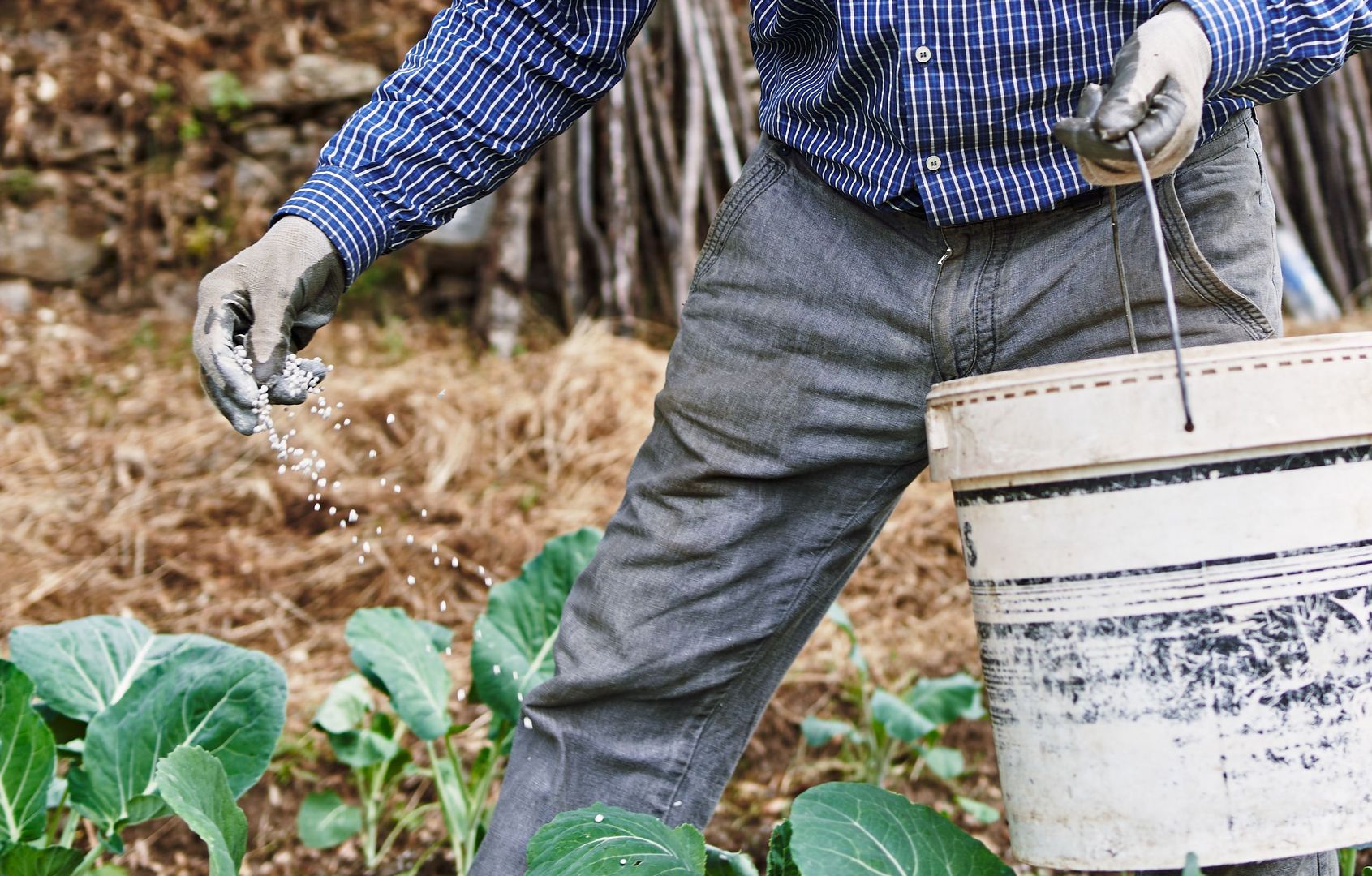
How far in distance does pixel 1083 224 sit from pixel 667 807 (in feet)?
2.72

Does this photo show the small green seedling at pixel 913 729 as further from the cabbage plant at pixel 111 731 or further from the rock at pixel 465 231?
the rock at pixel 465 231

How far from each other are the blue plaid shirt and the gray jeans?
6 centimetres

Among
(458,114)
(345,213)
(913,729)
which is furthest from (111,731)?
(913,729)

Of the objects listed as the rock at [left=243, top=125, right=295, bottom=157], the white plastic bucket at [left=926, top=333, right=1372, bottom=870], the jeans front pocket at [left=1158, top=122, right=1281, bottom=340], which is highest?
the rock at [left=243, top=125, right=295, bottom=157]

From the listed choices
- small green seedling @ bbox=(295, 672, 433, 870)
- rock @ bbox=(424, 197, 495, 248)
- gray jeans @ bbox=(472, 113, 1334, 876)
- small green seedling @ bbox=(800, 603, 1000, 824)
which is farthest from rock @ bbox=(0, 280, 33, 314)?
gray jeans @ bbox=(472, 113, 1334, 876)

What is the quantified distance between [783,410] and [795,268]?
0.52ft

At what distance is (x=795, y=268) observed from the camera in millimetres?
1402

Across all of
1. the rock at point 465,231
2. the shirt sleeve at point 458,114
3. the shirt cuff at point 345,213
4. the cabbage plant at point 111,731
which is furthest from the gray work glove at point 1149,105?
the rock at point 465,231

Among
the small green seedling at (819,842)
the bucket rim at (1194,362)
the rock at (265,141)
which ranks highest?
→ the rock at (265,141)

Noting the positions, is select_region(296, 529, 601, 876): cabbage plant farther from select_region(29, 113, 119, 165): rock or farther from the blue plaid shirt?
select_region(29, 113, 119, 165): rock

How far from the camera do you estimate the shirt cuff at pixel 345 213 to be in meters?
1.39

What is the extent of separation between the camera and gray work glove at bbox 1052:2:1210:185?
3.34 ft

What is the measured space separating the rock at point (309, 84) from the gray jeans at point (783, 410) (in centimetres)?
356

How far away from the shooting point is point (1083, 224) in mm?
1289
